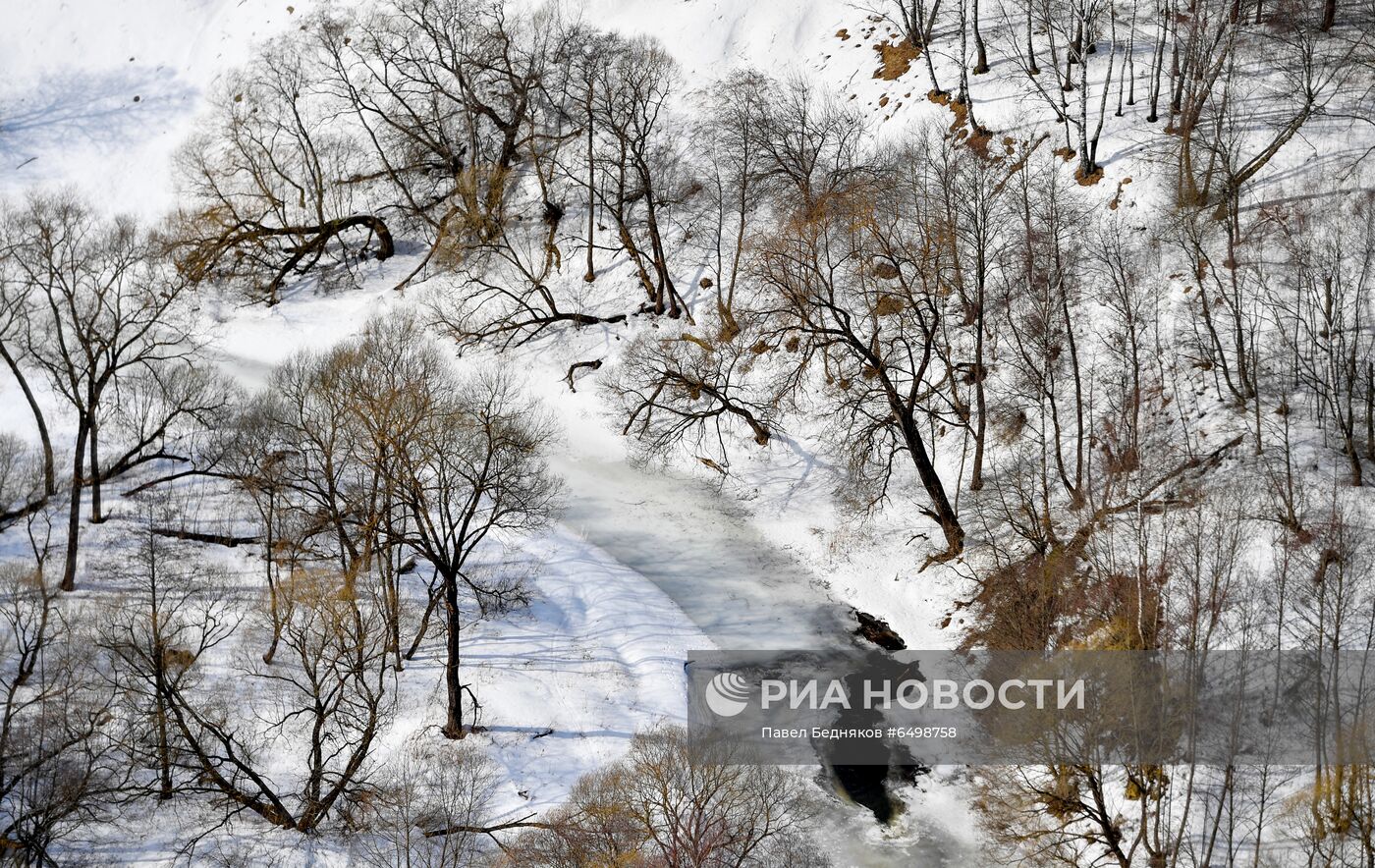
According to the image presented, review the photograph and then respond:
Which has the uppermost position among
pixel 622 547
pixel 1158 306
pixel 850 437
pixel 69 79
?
pixel 69 79

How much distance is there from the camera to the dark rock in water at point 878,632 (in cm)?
3647

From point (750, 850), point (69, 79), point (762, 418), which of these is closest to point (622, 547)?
point (762, 418)

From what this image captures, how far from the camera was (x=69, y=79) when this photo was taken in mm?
64562

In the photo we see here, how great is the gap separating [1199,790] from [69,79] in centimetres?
6116

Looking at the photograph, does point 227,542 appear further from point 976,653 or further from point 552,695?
point 976,653

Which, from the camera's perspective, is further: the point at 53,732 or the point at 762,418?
the point at 762,418

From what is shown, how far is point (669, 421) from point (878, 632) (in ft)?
37.9

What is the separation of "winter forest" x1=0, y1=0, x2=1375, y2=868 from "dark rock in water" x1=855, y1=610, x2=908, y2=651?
14cm

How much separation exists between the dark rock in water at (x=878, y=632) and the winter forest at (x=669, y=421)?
14 cm

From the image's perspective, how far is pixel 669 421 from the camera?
146ft

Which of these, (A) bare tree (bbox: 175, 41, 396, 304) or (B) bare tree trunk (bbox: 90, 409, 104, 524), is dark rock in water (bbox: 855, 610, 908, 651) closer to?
(B) bare tree trunk (bbox: 90, 409, 104, 524)

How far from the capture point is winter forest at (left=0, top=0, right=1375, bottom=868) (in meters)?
30.3

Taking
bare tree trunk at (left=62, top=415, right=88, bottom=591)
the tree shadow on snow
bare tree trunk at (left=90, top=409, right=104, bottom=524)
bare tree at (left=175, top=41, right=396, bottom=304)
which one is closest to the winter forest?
bare tree at (left=175, top=41, right=396, bottom=304)

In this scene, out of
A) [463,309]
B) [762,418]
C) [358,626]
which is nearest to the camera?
[358,626]
